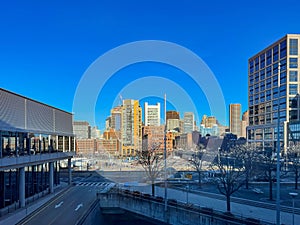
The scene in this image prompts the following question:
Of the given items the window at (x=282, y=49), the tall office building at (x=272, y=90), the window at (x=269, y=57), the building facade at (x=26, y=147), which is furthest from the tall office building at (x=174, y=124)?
the building facade at (x=26, y=147)

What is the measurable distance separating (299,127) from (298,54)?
51.4ft

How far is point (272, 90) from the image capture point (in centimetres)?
6094

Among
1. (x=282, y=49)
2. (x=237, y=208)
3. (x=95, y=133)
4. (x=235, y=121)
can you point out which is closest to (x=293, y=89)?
(x=282, y=49)

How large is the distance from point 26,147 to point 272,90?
55.8 m

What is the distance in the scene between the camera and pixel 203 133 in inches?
3248

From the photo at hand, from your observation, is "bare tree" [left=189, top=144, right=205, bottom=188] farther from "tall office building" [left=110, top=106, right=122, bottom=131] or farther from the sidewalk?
"tall office building" [left=110, top=106, right=122, bottom=131]

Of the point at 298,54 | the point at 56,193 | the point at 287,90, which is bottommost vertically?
the point at 56,193

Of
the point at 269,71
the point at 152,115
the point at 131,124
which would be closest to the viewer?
the point at 152,115

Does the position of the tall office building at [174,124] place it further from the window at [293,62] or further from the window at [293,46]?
the window at [293,46]

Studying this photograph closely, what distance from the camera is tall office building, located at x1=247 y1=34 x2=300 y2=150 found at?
5499 cm

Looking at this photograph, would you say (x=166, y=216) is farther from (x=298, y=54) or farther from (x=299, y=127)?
(x=298, y=54)

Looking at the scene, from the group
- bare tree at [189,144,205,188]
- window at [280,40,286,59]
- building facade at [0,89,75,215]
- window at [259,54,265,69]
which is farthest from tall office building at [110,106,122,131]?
window at [280,40,286,59]

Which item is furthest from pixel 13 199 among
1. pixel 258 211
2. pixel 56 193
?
pixel 258 211

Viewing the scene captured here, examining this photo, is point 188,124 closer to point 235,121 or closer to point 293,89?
point 293,89
